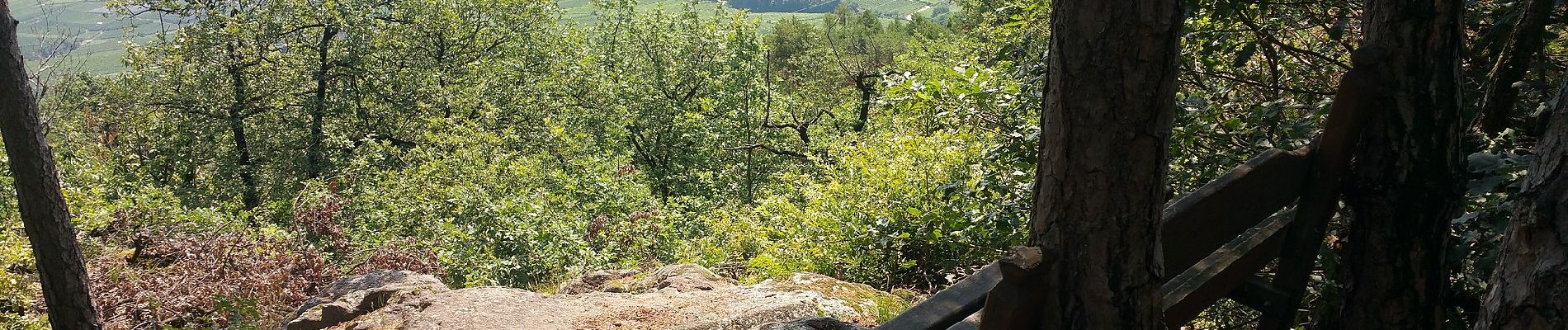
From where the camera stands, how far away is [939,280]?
684cm

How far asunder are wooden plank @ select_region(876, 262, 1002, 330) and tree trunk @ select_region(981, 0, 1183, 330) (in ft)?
0.71

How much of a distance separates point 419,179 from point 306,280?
11.5 feet

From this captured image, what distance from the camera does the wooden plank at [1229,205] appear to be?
248 centimetres

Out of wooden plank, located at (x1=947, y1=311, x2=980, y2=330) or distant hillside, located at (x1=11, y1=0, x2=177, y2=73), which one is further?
distant hillside, located at (x1=11, y1=0, x2=177, y2=73)

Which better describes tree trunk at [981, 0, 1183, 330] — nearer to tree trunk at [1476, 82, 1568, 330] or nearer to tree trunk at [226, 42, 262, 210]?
tree trunk at [1476, 82, 1568, 330]

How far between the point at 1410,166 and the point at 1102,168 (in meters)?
1.25

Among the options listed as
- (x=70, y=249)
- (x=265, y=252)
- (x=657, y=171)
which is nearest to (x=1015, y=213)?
(x=70, y=249)

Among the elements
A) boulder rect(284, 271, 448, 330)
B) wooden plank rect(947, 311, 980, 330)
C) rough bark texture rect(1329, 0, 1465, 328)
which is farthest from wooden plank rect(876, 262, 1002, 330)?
boulder rect(284, 271, 448, 330)

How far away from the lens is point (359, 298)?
723cm

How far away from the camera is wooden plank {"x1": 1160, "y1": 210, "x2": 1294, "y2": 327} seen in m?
2.60

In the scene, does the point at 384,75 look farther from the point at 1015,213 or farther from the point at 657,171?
the point at 1015,213

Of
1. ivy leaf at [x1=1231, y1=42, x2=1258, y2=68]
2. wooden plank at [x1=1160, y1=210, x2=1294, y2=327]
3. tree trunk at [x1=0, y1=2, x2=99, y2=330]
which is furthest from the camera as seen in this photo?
tree trunk at [x1=0, y1=2, x2=99, y2=330]

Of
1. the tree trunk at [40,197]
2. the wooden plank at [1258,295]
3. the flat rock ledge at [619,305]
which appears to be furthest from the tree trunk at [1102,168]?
the tree trunk at [40,197]

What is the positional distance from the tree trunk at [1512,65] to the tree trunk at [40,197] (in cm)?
787
